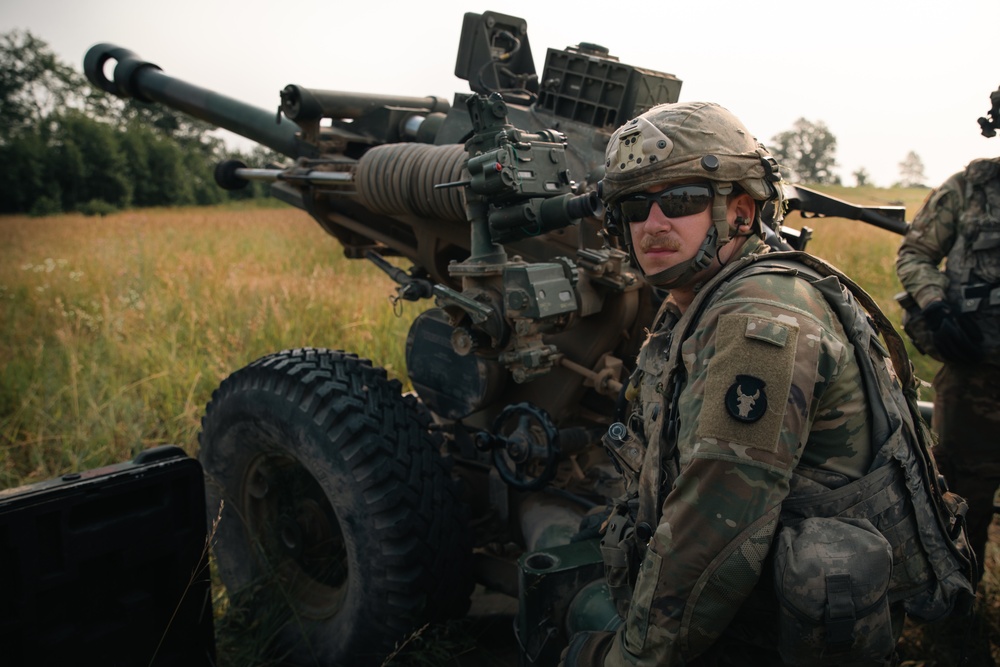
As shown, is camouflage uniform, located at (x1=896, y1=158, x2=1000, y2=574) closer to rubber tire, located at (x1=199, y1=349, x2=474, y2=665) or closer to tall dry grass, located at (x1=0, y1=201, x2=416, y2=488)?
rubber tire, located at (x1=199, y1=349, x2=474, y2=665)

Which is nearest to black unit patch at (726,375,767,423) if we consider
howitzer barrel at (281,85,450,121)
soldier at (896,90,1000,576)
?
soldier at (896,90,1000,576)

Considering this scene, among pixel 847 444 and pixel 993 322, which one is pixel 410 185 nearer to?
pixel 847 444

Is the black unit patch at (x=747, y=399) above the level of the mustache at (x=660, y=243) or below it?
below

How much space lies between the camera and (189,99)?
17.3ft

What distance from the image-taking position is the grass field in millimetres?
5066

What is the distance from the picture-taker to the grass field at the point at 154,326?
5066mm

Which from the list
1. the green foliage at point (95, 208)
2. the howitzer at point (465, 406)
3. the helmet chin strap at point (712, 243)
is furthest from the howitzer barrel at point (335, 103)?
the green foliage at point (95, 208)

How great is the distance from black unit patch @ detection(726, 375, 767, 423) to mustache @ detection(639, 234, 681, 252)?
411 millimetres

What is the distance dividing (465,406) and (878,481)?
194cm

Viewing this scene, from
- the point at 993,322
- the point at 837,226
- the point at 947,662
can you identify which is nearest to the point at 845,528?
the point at 947,662

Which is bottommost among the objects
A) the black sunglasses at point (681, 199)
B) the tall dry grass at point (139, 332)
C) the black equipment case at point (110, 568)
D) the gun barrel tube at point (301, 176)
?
the tall dry grass at point (139, 332)

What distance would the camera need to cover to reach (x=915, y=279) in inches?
149

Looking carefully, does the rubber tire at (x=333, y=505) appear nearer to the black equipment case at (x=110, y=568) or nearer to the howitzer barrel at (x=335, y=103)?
the black equipment case at (x=110, y=568)

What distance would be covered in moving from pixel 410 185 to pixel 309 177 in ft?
2.86
